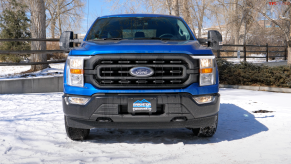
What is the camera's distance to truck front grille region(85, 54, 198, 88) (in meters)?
3.81

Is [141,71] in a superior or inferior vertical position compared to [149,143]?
superior

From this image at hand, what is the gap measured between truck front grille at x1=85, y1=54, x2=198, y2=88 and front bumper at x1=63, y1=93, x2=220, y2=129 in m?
0.15

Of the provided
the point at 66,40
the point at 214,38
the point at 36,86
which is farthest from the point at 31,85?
the point at 214,38

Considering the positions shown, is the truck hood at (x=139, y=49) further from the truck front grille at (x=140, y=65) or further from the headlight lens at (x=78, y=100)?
the headlight lens at (x=78, y=100)

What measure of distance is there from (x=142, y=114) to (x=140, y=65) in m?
0.61

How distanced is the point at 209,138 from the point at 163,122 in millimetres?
1086

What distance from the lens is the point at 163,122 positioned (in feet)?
12.7

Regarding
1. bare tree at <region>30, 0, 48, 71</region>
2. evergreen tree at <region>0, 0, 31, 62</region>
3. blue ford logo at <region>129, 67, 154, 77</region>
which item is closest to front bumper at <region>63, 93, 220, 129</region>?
blue ford logo at <region>129, 67, 154, 77</region>

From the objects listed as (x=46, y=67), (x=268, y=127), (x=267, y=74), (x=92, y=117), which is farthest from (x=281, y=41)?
(x=92, y=117)

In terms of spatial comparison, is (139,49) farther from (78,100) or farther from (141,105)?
(78,100)

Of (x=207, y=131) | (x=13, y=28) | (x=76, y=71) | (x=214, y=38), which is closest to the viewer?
(x=76, y=71)

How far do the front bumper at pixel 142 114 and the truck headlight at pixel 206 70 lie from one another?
0.96ft

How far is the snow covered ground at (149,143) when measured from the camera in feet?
12.0

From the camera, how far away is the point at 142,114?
3789 mm
